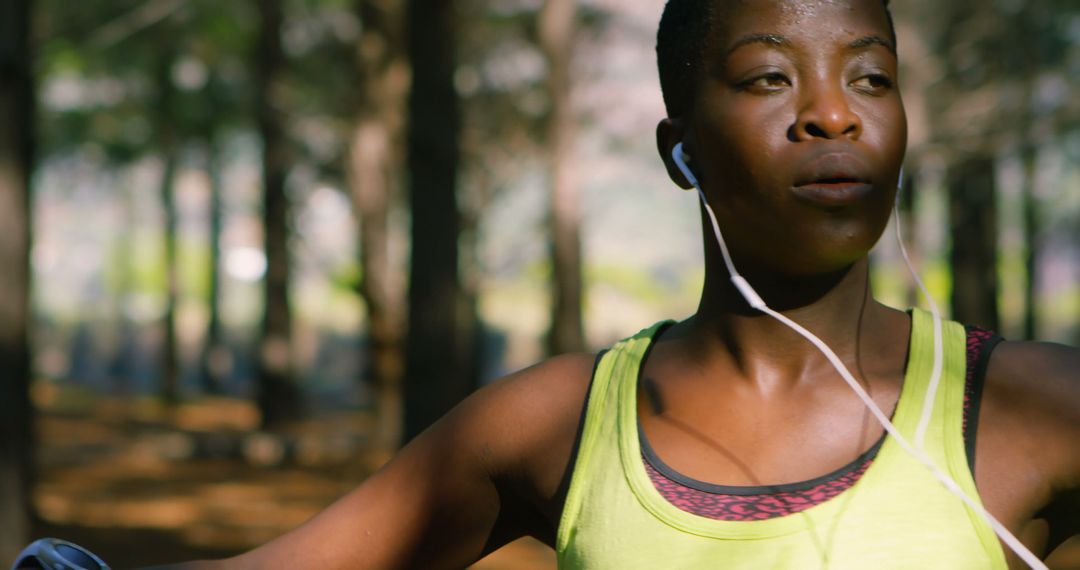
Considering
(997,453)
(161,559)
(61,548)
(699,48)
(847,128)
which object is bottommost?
(161,559)

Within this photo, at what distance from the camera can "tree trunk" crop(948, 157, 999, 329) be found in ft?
50.4

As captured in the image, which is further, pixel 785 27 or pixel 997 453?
pixel 785 27

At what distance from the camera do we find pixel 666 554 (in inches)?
65.3

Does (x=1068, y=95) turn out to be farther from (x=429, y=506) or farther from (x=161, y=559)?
(x=429, y=506)

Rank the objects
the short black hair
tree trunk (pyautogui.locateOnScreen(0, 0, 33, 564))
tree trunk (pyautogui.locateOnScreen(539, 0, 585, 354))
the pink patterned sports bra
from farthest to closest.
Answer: tree trunk (pyautogui.locateOnScreen(539, 0, 585, 354)) < tree trunk (pyautogui.locateOnScreen(0, 0, 33, 564)) < the short black hair < the pink patterned sports bra

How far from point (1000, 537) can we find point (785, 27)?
2.47 feet

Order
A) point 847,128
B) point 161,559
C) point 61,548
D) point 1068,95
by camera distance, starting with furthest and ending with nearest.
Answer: point 1068,95
point 161,559
point 61,548
point 847,128

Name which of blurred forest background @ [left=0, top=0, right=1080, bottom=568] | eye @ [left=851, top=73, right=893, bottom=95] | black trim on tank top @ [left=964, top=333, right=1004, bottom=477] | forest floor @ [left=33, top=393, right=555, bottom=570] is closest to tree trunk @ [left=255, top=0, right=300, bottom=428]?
blurred forest background @ [left=0, top=0, right=1080, bottom=568]

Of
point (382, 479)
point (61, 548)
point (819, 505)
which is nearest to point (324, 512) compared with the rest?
point (382, 479)

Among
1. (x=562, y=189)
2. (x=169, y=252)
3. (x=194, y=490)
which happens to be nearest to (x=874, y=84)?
(x=194, y=490)

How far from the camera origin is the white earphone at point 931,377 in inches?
60.5

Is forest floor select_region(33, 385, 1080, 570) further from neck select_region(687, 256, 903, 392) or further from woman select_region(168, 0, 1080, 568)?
neck select_region(687, 256, 903, 392)

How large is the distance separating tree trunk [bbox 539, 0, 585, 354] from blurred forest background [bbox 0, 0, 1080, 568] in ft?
0.11

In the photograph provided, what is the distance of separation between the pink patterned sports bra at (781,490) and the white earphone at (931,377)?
0.16 feet
